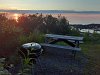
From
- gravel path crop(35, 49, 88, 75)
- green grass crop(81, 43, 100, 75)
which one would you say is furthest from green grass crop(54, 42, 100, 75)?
gravel path crop(35, 49, 88, 75)

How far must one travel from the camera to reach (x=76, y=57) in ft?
37.2

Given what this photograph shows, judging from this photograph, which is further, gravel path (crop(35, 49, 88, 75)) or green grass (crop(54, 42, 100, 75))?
green grass (crop(54, 42, 100, 75))

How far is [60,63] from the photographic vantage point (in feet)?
33.3

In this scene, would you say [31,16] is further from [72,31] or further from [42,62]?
[42,62]

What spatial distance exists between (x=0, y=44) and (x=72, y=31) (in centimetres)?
799

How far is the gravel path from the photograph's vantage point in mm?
9070

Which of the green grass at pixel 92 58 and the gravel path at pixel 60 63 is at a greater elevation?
the gravel path at pixel 60 63

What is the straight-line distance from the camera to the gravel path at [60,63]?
907cm

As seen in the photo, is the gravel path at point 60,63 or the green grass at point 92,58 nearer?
the gravel path at point 60,63

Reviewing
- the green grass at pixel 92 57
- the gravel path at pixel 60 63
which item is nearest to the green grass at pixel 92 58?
the green grass at pixel 92 57

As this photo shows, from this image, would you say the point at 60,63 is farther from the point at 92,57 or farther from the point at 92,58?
the point at 92,57

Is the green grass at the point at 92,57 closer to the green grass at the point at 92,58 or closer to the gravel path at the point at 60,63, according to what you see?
the green grass at the point at 92,58

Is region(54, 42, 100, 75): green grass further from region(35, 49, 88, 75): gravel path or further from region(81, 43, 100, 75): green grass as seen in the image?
region(35, 49, 88, 75): gravel path

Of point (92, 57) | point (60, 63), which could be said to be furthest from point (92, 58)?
point (60, 63)
